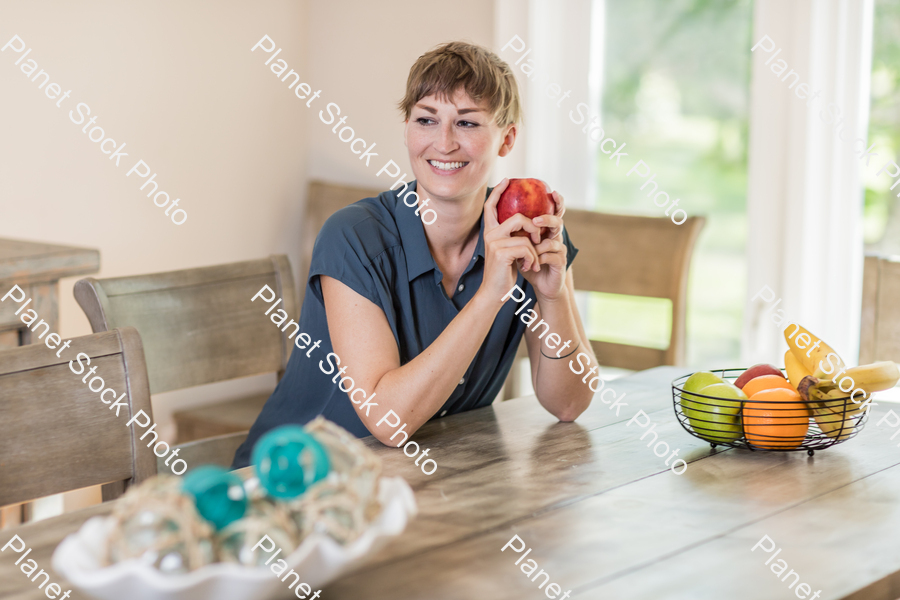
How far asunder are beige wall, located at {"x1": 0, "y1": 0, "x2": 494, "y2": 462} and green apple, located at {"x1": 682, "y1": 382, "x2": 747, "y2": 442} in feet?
5.97

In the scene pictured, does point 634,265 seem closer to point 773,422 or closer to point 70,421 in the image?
point 773,422

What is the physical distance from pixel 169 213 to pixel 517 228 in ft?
5.47

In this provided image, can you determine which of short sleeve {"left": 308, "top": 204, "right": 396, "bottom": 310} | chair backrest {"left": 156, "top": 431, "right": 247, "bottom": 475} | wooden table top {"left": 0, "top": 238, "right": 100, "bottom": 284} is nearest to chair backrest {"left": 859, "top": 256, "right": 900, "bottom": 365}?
short sleeve {"left": 308, "top": 204, "right": 396, "bottom": 310}

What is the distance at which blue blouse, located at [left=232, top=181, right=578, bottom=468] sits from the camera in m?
1.41

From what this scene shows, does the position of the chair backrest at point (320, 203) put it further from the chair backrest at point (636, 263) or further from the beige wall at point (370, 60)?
the chair backrest at point (636, 263)

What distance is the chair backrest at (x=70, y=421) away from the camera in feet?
3.77

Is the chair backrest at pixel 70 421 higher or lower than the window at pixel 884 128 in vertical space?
lower

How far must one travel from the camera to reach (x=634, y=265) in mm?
2430

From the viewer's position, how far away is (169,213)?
2.71m

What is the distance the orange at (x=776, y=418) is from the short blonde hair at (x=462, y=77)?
0.61 m

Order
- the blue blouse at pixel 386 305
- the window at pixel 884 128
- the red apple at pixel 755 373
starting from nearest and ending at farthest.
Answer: the red apple at pixel 755 373 < the blue blouse at pixel 386 305 < the window at pixel 884 128

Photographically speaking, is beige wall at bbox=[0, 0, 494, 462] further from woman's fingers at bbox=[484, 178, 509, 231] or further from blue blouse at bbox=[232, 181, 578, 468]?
woman's fingers at bbox=[484, 178, 509, 231]

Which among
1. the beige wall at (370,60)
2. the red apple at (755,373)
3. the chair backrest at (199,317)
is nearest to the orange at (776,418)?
the red apple at (755,373)

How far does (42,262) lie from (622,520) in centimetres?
→ 133
